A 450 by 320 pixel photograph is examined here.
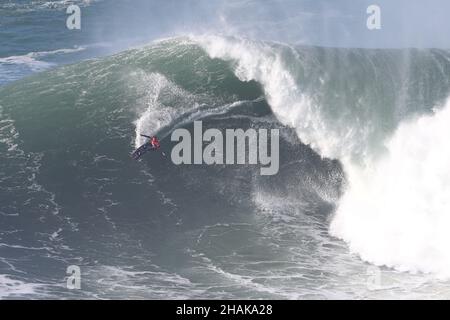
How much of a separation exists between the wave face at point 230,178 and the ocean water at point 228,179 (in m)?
0.05

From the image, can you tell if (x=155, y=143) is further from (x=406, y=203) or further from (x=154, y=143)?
(x=406, y=203)

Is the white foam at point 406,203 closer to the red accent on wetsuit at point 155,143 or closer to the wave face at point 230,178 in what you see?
the wave face at point 230,178

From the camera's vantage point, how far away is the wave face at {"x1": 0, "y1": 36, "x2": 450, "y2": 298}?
15.9 metres

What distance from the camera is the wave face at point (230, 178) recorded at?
15.9 m

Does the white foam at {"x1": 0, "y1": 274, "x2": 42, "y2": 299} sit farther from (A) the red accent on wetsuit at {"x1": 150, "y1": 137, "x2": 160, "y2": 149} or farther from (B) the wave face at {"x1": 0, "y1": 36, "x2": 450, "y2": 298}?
(A) the red accent on wetsuit at {"x1": 150, "y1": 137, "x2": 160, "y2": 149}

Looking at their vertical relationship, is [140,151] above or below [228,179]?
above

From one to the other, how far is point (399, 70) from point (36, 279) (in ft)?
45.8

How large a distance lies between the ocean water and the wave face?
0.16 ft

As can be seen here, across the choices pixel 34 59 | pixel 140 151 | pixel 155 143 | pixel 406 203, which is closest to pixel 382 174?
pixel 406 203

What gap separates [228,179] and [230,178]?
7 cm

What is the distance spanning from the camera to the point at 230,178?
19.4 meters

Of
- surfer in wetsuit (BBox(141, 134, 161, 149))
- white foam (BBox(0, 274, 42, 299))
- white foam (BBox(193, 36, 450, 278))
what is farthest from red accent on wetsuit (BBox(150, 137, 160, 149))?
white foam (BBox(0, 274, 42, 299))

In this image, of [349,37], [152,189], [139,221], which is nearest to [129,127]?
[152,189]
